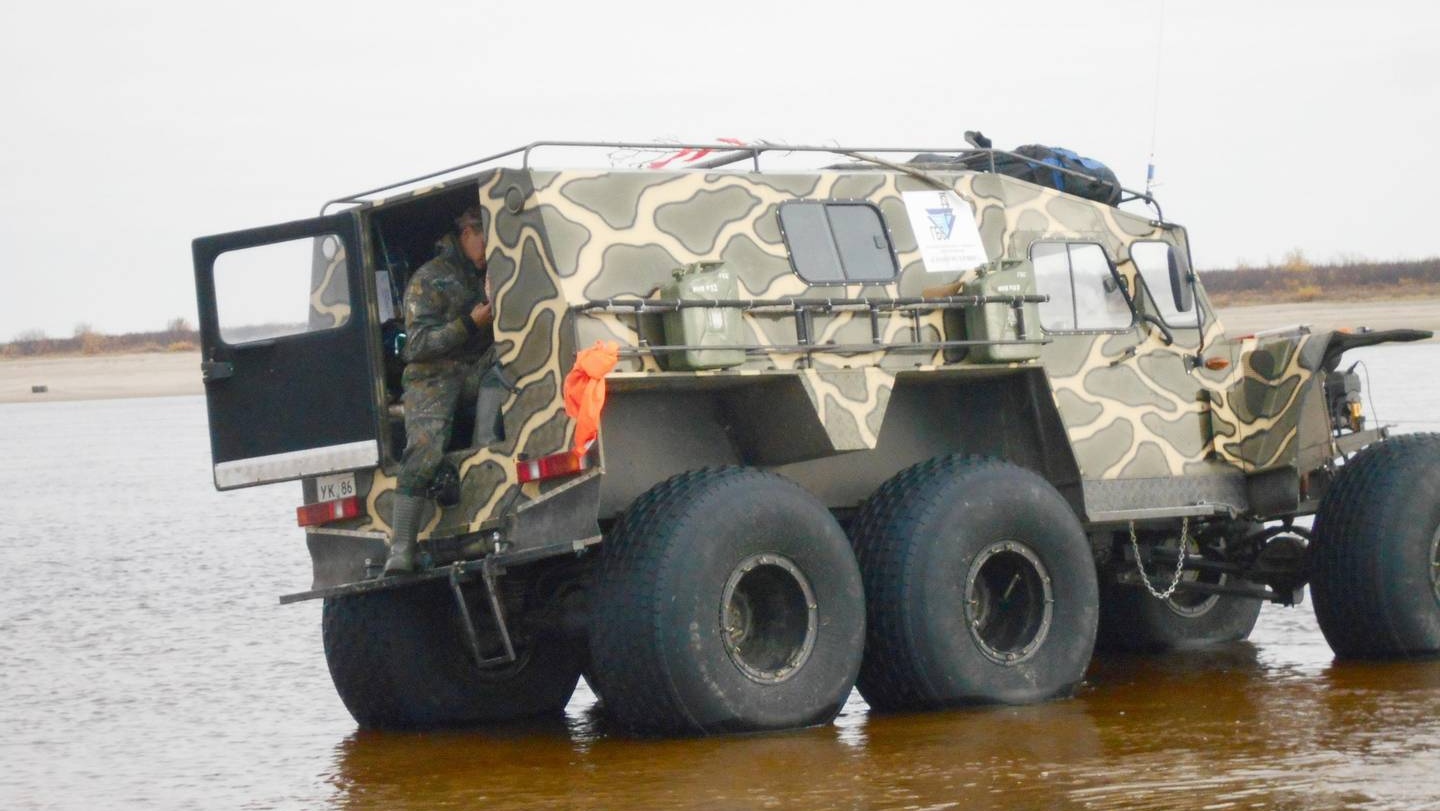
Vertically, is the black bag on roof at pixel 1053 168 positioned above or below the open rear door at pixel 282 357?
above

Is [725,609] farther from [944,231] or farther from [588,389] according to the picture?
[944,231]

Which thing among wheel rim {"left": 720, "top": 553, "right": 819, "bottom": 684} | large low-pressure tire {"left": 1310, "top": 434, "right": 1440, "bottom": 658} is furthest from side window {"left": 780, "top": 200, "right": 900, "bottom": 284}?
large low-pressure tire {"left": 1310, "top": 434, "right": 1440, "bottom": 658}

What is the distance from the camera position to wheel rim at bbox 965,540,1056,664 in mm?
10258

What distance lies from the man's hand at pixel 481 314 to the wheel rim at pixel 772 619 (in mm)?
1663

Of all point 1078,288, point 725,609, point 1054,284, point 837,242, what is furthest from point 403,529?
point 1078,288

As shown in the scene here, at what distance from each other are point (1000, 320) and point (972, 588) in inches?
52.5

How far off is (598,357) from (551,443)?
538 millimetres

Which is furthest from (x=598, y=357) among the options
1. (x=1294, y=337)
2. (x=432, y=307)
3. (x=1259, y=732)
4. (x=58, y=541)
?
(x=58, y=541)

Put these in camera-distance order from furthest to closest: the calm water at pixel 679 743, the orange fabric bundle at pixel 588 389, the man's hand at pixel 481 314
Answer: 1. the man's hand at pixel 481 314
2. the orange fabric bundle at pixel 588 389
3. the calm water at pixel 679 743

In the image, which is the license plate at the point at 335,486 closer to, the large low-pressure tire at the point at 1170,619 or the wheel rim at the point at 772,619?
the wheel rim at the point at 772,619

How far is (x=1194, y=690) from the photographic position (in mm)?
10898

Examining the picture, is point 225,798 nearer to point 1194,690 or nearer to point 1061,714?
point 1061,714

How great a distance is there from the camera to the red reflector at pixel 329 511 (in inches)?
405

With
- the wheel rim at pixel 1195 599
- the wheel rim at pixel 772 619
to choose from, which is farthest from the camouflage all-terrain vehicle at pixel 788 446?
the wheel rim at pixel 1195 599
